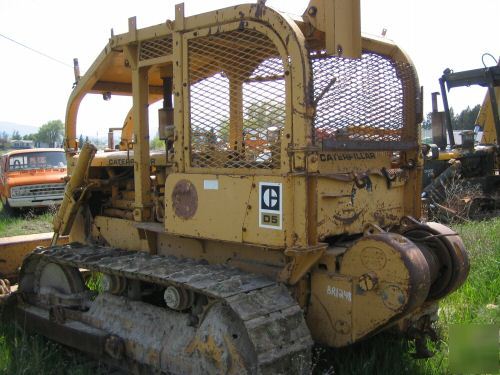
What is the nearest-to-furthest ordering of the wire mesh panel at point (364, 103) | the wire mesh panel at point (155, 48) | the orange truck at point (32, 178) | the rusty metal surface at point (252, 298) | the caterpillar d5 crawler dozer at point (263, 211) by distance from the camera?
1. the rusty metal surface at point (252, 298)
2. the caterpillar d5 crawler dozer at point (263, 211)
3. the wire mesh panel at point (364, 103)
4. the wire mesh panel at point (155, 48)
5. the orange truck at point (32, 178)

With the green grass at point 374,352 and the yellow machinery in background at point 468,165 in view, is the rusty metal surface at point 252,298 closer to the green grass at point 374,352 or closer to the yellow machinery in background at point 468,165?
the green grass at point 374,352

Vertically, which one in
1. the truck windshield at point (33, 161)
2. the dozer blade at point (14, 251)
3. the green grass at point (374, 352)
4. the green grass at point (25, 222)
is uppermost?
the truck windshield at point (33, 161)

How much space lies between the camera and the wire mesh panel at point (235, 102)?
12.6ft

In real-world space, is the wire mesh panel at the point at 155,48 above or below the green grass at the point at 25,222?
above

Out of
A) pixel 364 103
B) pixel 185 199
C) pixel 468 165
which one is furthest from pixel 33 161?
pixel 364 103

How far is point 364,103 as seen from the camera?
4.31 metres

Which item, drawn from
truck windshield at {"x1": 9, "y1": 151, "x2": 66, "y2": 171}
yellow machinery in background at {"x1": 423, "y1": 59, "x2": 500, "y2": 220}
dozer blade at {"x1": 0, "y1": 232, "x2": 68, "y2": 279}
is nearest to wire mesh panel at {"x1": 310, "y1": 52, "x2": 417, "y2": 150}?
dozer blade at {"x1": 0, "y1": 232, "x2": 68, "y2": 279}

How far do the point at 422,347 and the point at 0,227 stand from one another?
36.0 feet

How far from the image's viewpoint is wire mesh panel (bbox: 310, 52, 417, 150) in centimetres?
393

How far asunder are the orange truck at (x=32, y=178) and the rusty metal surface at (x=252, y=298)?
10.4 meters

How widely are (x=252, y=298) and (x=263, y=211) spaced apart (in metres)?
0.58

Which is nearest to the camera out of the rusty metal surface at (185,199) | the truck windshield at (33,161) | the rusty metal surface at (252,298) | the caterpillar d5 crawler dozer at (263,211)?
the rusty metal surface at (252,298)

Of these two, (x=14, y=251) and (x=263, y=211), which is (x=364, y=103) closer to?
(x=263, y=211)

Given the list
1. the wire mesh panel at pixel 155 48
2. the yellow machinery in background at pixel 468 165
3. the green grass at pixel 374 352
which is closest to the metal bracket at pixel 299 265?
the green grass at pixel 374 352
